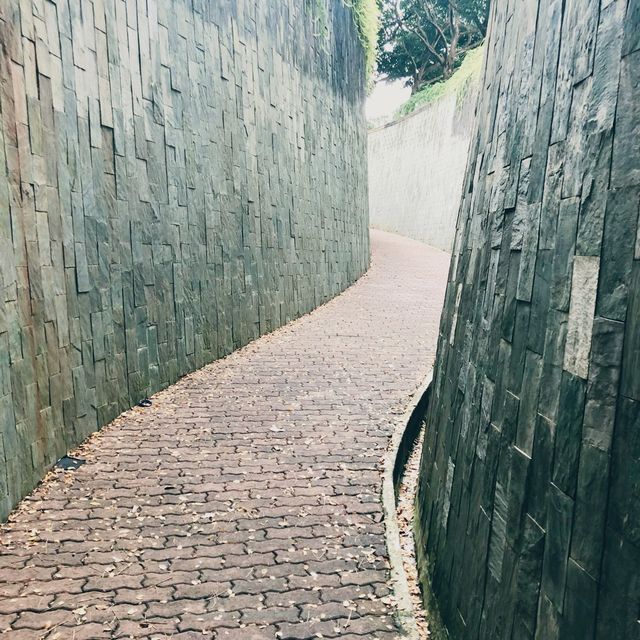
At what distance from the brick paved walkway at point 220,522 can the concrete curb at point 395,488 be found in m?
0.07

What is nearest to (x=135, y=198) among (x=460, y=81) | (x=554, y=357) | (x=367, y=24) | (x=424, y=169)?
(x=554, y=357)

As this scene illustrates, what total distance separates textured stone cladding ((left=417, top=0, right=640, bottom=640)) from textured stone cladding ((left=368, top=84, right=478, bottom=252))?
15.8 meters

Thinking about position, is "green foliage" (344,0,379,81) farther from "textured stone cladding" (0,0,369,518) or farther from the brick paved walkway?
the brick paved walkway

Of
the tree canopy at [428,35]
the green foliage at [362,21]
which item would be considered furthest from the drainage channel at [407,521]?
the tree canopy at [428,35]

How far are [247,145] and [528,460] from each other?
748cm

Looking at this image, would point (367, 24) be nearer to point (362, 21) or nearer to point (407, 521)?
point (362, 21)

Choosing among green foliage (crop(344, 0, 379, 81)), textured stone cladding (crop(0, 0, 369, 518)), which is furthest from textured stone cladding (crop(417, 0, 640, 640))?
green foliage (crop(344, 0, 379, 81))

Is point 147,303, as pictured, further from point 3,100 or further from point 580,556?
point 580,556

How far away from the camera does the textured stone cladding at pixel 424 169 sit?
20641mm

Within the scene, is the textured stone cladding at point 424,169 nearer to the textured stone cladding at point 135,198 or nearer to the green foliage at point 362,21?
the green foliage at point 362,21

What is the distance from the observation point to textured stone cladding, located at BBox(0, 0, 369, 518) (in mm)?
4473

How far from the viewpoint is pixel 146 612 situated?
3.28 metres

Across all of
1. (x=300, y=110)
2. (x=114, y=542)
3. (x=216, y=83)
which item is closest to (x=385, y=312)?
(x=300, y=110)

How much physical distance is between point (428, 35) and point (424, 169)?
1094 centimetres
